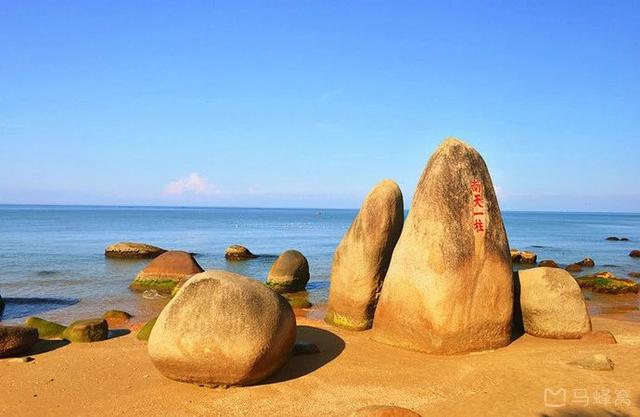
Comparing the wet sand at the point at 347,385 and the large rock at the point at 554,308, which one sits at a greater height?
the large rock at the point at 554,308

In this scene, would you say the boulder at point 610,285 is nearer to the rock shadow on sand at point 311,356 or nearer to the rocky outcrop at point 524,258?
the rocky outcrop at point 524,258

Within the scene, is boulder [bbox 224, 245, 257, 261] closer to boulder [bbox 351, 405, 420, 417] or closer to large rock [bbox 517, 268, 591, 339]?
large rock [bbox 517, 268, 591, 339]

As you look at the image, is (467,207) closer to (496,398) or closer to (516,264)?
(496,398)

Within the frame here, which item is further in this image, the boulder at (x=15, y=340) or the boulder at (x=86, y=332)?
the boulder at (x=86, y=332)

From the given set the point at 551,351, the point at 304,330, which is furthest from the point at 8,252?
the point at 551,351

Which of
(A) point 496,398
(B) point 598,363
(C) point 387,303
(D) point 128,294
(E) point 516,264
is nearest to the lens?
(A) point 496,398

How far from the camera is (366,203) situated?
12.3 m

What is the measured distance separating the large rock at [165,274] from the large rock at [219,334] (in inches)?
561

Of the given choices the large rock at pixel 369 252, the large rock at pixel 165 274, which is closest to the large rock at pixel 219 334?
the large rock at pixel 369 252

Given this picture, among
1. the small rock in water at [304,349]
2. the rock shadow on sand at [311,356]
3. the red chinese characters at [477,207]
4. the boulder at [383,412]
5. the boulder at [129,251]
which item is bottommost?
the boulder at [129,251]

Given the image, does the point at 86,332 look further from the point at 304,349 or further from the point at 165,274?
the point at 165,274

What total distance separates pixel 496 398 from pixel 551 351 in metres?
2.96

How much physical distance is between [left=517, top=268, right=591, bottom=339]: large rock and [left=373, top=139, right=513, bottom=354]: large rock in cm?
117

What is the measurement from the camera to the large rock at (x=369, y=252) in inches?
475
